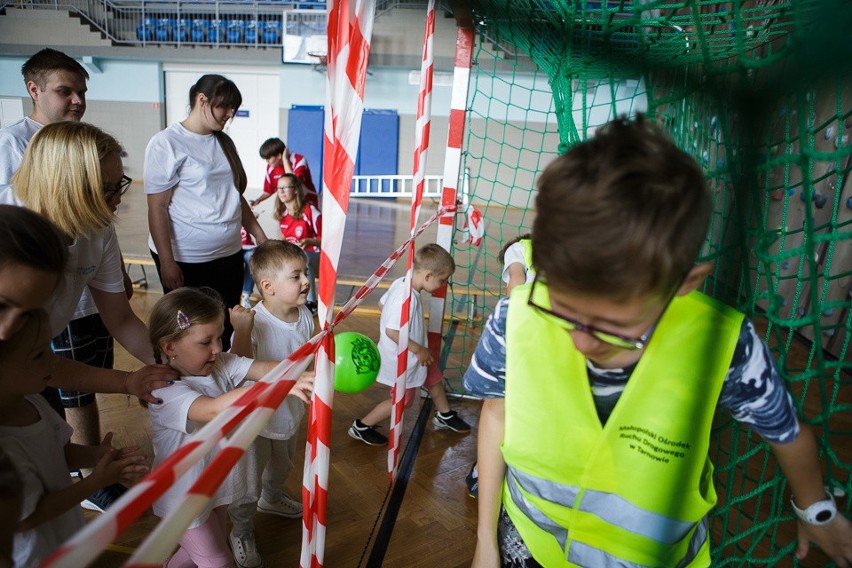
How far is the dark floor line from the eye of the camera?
1929mm

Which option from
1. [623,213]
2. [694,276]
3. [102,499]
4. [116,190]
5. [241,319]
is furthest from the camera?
[102,499]

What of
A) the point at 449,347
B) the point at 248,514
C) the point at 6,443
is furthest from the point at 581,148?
the point at 449,347

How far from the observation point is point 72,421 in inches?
82.9

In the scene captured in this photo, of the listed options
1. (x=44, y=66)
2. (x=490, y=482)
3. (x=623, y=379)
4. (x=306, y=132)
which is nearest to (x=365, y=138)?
(x=306, y=132)

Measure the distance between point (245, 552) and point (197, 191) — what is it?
59.4 inches

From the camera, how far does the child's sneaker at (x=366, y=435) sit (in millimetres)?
2650

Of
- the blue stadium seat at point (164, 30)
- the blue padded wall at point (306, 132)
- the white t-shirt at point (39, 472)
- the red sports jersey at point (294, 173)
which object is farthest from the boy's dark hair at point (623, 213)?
the blue stadium seat at point (164, 30)

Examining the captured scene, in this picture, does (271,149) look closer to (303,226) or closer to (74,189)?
(303,226)

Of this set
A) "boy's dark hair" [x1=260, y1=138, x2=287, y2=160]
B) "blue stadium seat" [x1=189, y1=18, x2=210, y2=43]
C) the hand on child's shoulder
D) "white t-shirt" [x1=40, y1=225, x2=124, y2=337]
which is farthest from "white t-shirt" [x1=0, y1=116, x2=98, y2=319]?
"blue stadium seat" [x1=189, y1=18, x2=210, y2=43]

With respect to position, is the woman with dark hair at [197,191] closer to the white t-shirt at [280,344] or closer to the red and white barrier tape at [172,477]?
the white t-shirt at [280,344]

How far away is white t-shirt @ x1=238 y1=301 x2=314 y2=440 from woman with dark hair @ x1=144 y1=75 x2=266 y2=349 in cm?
68

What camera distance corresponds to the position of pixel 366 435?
2.66 meters

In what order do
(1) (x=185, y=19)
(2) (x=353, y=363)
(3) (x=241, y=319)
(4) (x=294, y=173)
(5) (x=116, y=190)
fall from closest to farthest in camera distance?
(5) (x=116, y=190)
(3) (x=241, y=319)
(2) (x=353, y=363)
(4) (x=294, y=173)
(1) (x=185, y=19)

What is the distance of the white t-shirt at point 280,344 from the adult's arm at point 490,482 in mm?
1018
